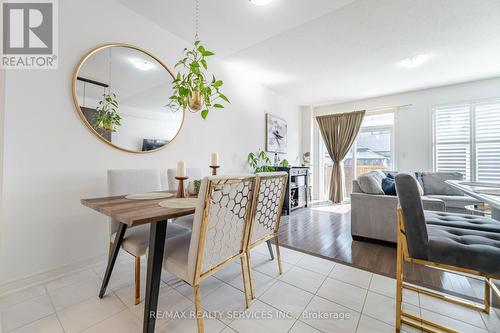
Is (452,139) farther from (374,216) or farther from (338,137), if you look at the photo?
(374,216)

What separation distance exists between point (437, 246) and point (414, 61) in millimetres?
3195

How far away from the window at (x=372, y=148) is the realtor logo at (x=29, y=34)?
17.7 ft

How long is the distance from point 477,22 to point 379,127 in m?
2.63

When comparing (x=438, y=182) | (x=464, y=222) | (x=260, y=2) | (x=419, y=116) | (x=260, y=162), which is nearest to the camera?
(x=464, y=222)

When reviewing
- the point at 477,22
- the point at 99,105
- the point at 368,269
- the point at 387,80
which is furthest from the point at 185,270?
the point at 387,80

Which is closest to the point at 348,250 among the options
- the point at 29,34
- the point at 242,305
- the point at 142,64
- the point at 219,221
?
the point at 242,305

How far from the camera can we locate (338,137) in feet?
16.2

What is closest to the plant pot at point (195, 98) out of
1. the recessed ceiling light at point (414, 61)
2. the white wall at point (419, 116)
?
the recessed ceiling light at point (414, 61)

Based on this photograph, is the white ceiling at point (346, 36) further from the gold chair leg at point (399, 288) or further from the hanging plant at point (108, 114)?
Answer: the gold chair leg at point (399, 288)

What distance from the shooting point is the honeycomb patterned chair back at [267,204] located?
138 cm

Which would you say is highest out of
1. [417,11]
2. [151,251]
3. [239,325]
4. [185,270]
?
[417,11]

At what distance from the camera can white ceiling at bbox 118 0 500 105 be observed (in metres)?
1.99

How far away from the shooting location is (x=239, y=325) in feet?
3.90

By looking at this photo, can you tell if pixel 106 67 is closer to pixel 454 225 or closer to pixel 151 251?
pixel 151 251
